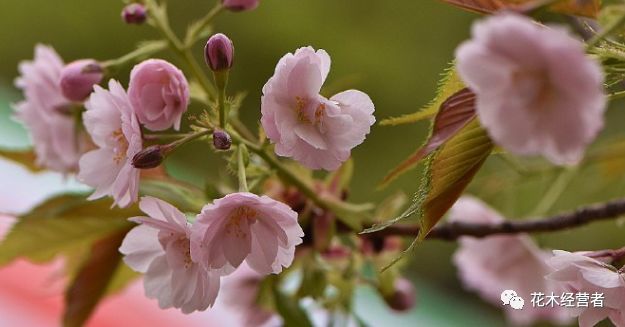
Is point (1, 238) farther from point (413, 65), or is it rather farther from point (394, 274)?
point (413, 65)

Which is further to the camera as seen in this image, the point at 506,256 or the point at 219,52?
the point at 506,256

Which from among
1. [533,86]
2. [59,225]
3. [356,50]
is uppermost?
[533,86]

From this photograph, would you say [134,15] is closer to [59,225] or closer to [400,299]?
[59,225]

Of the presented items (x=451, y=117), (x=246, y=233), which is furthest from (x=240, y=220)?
(x=451, y=117)

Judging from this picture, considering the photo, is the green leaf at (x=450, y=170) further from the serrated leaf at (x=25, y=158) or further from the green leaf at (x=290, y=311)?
the serrated leaf at (x=25, y=158)

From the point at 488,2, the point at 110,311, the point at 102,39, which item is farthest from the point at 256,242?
the point at 102,39

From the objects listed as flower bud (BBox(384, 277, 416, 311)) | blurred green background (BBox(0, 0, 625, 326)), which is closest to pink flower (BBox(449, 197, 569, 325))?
flower bud (BBox(384, 277, 416, 311))

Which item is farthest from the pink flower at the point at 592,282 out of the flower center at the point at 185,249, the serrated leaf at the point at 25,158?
the serrated leaf at the point at 25,158
